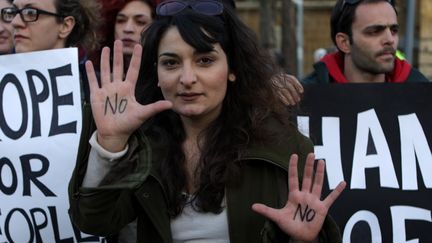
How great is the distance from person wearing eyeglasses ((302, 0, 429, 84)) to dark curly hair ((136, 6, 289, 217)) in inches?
42.1

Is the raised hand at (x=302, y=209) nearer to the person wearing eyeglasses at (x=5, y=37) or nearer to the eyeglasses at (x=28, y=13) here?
the eyeglasses at (x=28, y=13)

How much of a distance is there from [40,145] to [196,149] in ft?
2.56

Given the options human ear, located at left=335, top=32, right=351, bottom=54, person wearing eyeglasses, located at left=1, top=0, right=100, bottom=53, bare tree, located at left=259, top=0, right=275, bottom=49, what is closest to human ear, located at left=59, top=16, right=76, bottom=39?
person wearing eyeglasses, located at left=1, top=0, right=100, bottom=53

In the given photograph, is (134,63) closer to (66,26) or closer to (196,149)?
(196,149)

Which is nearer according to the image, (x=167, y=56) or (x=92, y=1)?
(x=167, y=56)

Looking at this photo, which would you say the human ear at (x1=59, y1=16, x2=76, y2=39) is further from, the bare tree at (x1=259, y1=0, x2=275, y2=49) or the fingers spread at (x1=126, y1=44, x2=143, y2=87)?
the bare tree at (x1=259, y1=0, x2=275, y2=49)

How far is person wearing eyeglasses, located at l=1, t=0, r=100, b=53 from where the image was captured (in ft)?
12.1

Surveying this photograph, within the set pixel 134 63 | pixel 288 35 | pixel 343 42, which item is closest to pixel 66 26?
pixel 134 63

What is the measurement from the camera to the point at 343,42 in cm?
438

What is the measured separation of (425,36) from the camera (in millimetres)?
19766

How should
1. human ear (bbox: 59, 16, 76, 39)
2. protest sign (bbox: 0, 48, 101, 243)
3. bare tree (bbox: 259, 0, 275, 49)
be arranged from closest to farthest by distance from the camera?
protest sign (bbox: 0, 48, 101, 243), human ear (bbox: 59, 16, 76, 39), bare tree (bbox: 259, 0, 275, 49)

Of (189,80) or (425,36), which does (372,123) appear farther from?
(425,36)

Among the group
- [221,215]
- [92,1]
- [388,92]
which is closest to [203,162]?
[221,215]

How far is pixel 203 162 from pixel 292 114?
58cm
